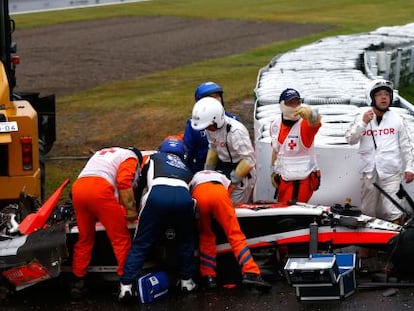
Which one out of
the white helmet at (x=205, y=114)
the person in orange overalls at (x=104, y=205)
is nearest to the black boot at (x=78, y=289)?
the person in orange overalls at (x=104, y=205)

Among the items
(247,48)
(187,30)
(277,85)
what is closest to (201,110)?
(277,85)

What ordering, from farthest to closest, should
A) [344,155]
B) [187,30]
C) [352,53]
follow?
[187,30], [352,53], [344,155]

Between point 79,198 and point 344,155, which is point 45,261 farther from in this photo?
point 344,155

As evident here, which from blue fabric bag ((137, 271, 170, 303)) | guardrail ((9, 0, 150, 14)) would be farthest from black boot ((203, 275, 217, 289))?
guardrail ((9, 0, 150, 14))

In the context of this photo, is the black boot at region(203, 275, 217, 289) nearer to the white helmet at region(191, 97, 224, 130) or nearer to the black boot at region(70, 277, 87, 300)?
the black boot at region(70, 277, 87, 300)

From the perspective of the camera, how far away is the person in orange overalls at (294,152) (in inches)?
351

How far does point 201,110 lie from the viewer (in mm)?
8797

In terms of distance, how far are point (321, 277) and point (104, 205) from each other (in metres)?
1.95

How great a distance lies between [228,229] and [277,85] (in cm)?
612

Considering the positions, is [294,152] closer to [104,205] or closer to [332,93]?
[104,205]

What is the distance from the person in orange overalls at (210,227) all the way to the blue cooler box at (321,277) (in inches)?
16.7

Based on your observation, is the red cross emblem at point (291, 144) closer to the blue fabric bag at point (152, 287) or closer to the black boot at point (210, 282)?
the black boot at point (210, 282)

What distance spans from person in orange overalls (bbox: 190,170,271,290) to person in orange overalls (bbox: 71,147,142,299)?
1.96ft

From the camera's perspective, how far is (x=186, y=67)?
26188 mm
